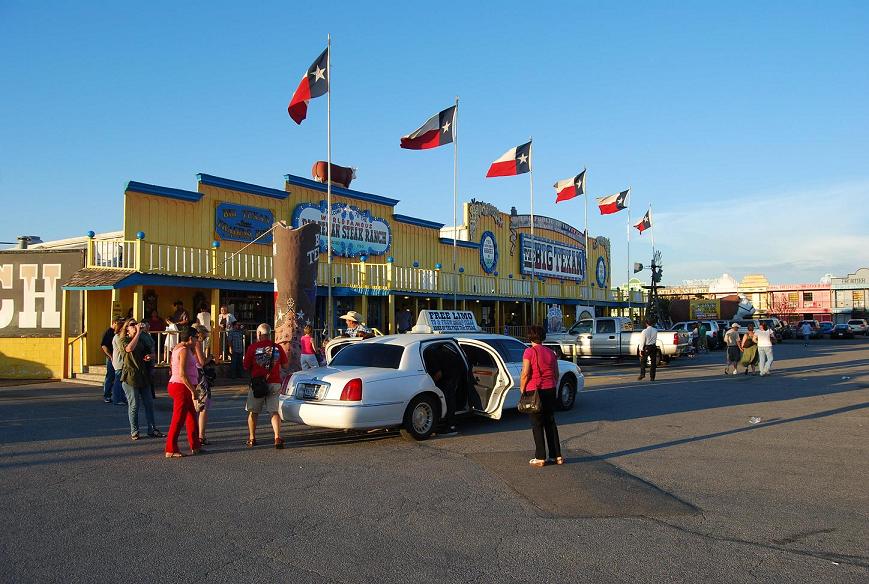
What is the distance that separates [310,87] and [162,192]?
5166 millimetres

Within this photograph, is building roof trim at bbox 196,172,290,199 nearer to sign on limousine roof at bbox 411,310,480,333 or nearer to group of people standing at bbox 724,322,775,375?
sign on limousine roof at bbox 411,310,480,333

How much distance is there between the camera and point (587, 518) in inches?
232

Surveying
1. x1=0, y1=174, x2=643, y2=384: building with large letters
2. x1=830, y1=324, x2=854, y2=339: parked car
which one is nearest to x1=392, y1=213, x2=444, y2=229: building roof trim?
x1=0, y1=174, x2=643, y2=384: building with large letters

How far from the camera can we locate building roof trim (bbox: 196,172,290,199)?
20875mm

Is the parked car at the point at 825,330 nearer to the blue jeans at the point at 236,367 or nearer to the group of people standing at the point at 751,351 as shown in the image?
the group of people standing at the point at 751,351

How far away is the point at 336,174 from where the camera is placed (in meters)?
26.1

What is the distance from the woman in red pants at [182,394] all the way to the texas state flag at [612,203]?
28.5m

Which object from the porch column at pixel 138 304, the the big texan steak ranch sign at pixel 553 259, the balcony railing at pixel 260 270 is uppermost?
the the big texan steak ranch sign at pixel 553 259

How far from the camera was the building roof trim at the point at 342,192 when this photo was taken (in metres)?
23.7

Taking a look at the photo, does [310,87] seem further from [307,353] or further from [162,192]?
[307,353]

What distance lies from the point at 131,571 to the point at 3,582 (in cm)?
74

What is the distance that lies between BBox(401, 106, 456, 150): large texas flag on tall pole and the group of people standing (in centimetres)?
1063

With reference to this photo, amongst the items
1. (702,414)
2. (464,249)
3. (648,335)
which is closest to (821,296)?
(464,249)

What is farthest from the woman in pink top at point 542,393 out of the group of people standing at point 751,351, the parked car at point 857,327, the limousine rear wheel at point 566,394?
the parked car at point 857,327
